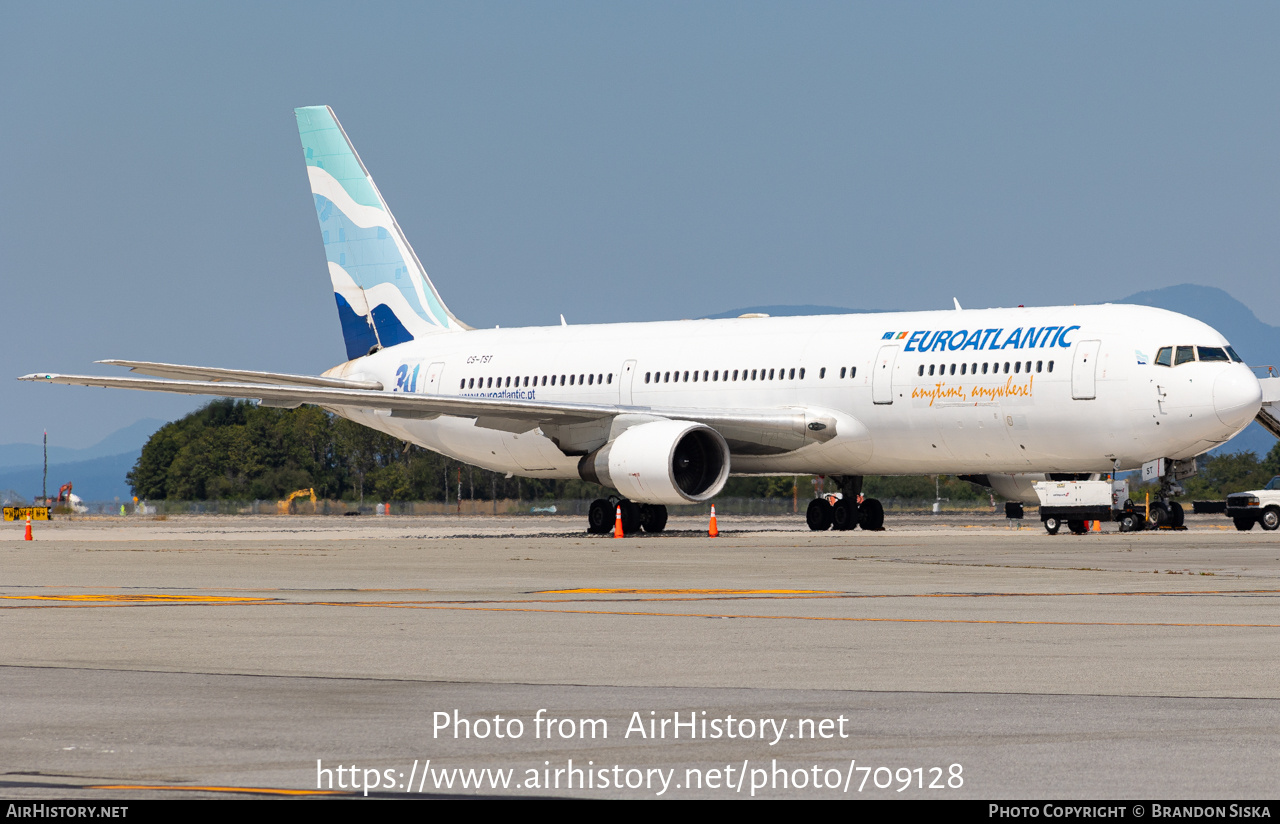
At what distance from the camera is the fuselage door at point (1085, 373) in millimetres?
30203

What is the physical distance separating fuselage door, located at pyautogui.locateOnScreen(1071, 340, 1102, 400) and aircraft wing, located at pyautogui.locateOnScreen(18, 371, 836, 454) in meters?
5.03

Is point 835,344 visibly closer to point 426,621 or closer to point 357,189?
point 357,189

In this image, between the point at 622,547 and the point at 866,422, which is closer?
the point at 622,547

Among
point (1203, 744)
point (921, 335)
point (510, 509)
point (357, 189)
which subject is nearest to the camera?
point (1203, 744)

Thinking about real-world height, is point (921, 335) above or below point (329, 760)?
above

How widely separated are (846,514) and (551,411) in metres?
6.84

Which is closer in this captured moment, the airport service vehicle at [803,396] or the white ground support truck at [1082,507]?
the airport service vehicle at [803,396]

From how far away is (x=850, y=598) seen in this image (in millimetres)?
15266

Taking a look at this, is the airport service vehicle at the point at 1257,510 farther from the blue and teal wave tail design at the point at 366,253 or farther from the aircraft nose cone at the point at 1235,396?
the blue and teal wave tail design at the point at 366,253

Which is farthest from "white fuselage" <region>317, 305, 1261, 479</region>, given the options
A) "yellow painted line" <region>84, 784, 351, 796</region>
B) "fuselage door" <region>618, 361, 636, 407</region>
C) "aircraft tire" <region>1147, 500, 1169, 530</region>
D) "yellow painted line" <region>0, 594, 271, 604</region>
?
"yellow painted line" <region>84, 784, 351, 796</region>

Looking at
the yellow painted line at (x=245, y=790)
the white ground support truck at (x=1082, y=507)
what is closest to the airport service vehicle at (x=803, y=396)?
the white ground support truck at (x=1082, y=507)

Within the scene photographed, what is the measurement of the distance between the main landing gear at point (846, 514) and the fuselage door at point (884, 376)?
11.5 feet
